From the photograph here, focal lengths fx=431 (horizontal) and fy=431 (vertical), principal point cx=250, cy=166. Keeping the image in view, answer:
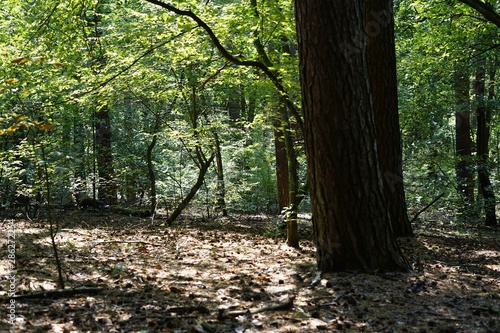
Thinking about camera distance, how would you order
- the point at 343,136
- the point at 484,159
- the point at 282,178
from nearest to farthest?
the point at 343,136 → the point at 282,178 → the point at 484,159

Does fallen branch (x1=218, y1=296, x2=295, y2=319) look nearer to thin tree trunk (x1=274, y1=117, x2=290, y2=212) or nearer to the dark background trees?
the dark background trees

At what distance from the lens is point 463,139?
48.5 feet

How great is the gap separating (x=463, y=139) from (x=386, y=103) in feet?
30.1

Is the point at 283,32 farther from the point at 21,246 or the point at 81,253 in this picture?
the point at 21,246

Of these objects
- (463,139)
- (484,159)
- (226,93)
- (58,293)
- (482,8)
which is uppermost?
(226,93)

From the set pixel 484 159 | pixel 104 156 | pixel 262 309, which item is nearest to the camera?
pixel 262 309

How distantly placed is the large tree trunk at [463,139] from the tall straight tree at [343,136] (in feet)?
26.5

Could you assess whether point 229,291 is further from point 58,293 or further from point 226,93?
point 226,93

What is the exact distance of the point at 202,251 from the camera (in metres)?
6.59

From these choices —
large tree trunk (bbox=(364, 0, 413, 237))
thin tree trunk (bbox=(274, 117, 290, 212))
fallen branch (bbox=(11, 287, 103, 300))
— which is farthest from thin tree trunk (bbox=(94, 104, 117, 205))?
fallen branch (bbox=(11, 287, 103, 300))

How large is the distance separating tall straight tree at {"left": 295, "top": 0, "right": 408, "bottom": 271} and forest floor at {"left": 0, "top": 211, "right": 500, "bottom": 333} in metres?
0.32

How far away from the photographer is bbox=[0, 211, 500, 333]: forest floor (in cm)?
304

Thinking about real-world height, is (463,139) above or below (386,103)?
below

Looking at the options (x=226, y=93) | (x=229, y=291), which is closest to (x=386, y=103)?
(x=229, y=291)
